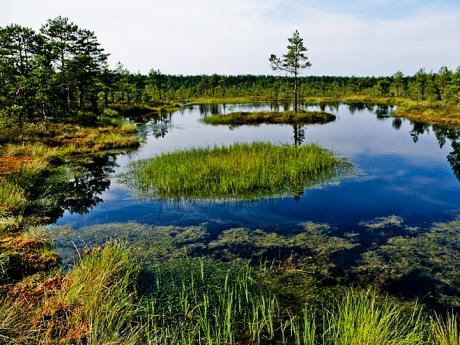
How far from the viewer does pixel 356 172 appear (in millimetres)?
23781

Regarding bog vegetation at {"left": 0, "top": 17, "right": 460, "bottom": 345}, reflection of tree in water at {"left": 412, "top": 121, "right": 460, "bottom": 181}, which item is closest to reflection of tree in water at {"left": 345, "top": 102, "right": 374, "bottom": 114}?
reflection of tree in water at {"left": 412, "top": 121, "right": 460, "bottom": 181}

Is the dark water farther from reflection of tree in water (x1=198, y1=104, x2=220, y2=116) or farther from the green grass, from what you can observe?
reflection of tree in water (x1=198, y1=104, x2=220, y2=116)

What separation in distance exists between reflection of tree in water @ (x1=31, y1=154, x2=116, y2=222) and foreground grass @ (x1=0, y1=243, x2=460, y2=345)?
8.47 metres

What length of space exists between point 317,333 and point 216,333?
226cm

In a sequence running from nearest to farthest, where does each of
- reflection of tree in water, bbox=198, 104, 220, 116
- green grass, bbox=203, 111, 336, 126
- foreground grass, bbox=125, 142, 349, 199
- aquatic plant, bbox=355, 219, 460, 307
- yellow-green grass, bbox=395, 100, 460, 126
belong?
aquatic plant, bbox=355, 219, 460, 307, foreground grass, bbox=125, 142, 349, 199, yellow-green grass, bbox=395, 100, 460, 126, green grass, bbox=203, 111, 336, 126, reflection of tree in water, bbox=198, 104, 220, 116

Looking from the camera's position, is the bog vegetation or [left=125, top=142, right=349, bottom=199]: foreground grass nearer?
the bog vegetation

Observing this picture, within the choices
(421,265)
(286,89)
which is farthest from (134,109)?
(421,265)

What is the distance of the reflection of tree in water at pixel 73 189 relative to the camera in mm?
17406

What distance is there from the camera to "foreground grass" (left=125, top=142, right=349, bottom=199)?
62.0 feet

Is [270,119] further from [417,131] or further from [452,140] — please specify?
[452,140]

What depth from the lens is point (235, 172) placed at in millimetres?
20266

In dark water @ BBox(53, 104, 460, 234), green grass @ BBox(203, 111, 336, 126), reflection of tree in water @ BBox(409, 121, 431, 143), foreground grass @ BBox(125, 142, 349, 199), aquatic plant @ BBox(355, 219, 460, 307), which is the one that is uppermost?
green grass @ BBox(203, 111, 336, 126)

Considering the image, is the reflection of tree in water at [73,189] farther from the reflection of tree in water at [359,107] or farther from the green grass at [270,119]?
the reflection of tree in water at [359,107]

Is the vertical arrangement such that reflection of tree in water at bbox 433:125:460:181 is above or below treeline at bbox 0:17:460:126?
below
